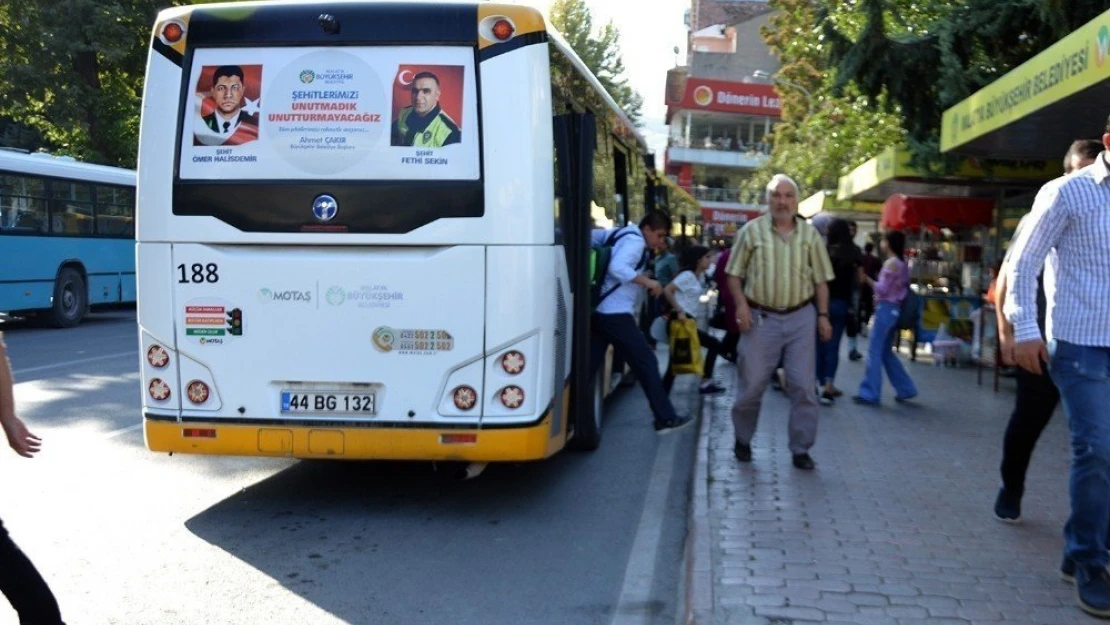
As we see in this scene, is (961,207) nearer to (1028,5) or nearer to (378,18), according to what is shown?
(1028,5)

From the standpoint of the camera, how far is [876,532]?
20.7 feet

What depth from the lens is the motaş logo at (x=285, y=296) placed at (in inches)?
268

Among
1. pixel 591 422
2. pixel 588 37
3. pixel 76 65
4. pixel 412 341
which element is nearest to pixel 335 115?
pixel 412 341

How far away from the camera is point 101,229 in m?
22.9

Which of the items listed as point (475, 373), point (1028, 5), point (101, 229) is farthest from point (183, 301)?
point (101, 229)

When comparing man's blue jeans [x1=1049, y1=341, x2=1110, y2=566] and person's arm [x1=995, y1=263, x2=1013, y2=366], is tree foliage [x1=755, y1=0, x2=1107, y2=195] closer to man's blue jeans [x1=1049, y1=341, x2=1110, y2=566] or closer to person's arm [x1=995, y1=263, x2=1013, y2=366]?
person's arm [x1=995, y1=263, x2=1013, y2=366]

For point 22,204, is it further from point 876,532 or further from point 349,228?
point 876,532

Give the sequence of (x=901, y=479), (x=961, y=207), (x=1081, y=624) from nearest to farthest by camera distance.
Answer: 1. (x=1081, y=624)
2. (x=901, y=479)
3. (x=961, y=207)

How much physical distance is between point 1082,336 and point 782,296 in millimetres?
2983

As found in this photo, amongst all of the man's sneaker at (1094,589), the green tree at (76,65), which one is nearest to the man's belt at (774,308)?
the man's sneaker at (1094,589)

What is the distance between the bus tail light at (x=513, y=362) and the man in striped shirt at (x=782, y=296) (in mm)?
1686

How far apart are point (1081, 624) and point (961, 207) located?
13.9 m

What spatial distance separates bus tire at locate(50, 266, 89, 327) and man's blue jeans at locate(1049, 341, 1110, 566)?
63.4ft

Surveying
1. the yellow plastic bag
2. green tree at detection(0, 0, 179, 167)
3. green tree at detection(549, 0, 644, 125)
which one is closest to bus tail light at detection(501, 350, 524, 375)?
the yellow plastic bag
